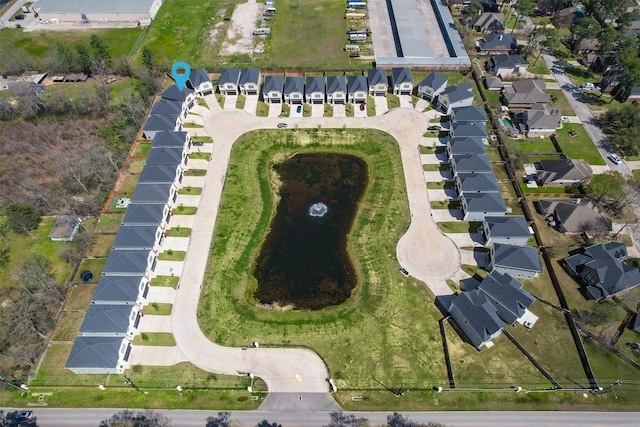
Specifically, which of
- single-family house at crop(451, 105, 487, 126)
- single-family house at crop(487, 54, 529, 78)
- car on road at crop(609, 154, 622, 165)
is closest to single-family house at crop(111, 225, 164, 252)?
single-family house at crop(451, 105, 487, 126)

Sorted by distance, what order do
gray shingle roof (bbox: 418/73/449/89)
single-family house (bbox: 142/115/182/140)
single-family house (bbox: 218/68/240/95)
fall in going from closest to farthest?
single-family house (bbox: 142/115/182/140), gray shingle roof (bbox: 418/73/449/89), single-family house (bbox: 218/68/240/95)

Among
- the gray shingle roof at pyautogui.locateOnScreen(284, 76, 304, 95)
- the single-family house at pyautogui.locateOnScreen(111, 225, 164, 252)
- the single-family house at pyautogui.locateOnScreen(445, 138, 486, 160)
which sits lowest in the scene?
the single-family house at pyautogui.locateOnScreen(111, 225, 164, 252)

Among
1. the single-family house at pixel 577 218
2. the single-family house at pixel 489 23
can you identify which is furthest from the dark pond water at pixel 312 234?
the single-family house at pixel 489 23

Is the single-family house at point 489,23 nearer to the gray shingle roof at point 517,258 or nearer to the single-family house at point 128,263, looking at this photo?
the gray shingle roof at point 517,258

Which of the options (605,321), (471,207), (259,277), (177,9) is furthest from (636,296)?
(177,9)

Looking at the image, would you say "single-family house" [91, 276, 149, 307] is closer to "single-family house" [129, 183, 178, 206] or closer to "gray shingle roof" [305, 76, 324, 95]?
"single-family house" [129, 183, 178, 206]

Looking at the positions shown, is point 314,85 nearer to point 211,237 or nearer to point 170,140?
point 170,140
